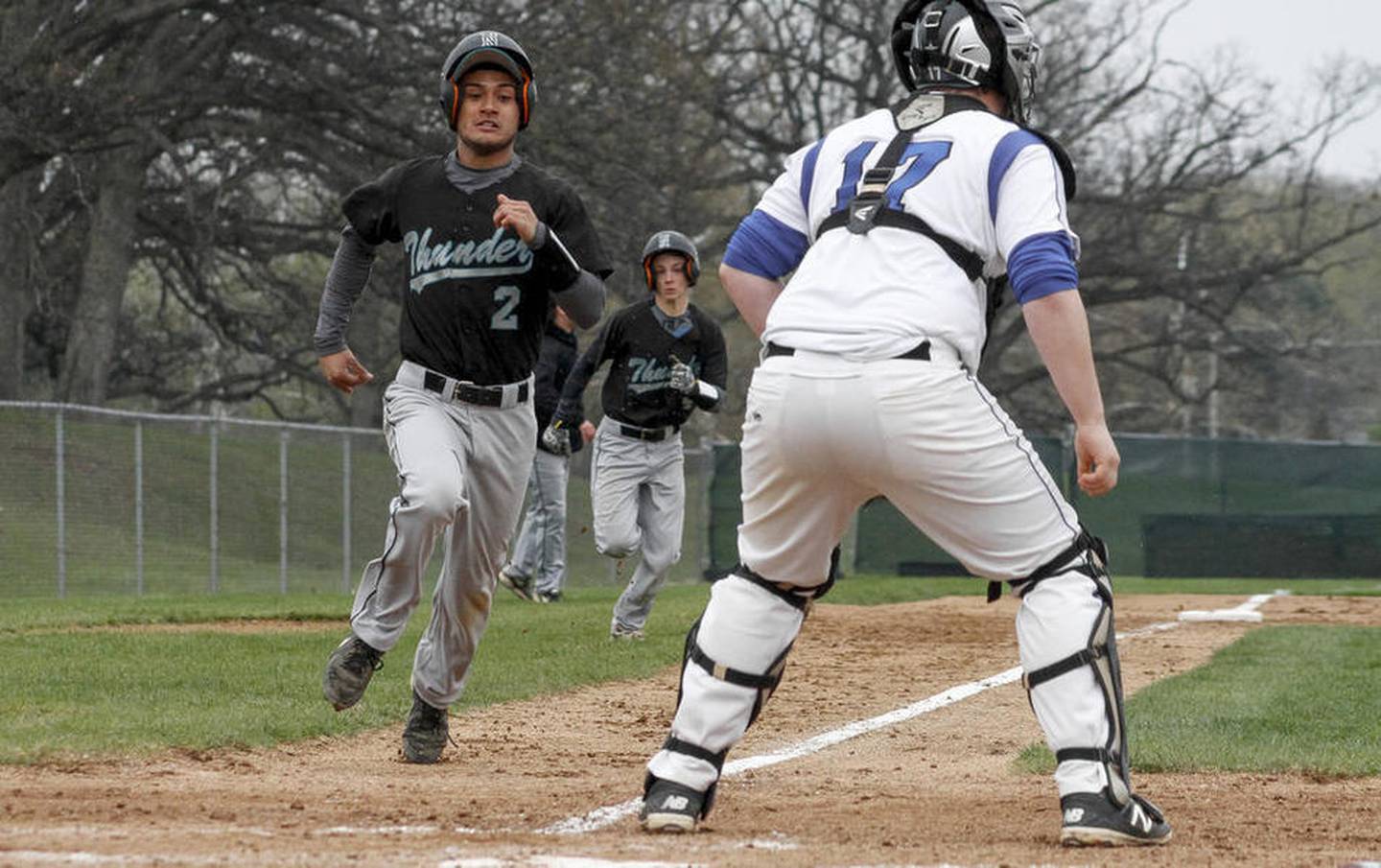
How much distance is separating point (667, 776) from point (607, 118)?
21.3 metres

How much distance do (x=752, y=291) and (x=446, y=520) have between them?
163 centimetres

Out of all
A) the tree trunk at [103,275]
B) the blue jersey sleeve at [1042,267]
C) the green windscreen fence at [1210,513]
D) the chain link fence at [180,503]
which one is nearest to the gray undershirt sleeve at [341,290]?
the blue jersey sleeve at [1042,267]

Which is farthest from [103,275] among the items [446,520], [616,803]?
[616,803]

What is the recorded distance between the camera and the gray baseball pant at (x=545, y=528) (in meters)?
16.5

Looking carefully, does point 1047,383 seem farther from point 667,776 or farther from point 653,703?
point 667,776

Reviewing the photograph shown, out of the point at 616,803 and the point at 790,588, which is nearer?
the point at 790,588

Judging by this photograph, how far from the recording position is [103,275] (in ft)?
89.1

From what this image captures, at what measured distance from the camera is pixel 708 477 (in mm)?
27141

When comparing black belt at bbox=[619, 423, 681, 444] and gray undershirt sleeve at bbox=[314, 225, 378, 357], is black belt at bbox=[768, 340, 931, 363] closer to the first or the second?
gray undershirt sleeve at bbox=[314, 225, 378, 357]

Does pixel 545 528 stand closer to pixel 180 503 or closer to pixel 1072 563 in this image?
pixel 180 503

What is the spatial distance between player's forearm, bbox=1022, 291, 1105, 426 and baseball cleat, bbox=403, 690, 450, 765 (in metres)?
2.96

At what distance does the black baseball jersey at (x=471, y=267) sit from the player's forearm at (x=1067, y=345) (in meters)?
2.29

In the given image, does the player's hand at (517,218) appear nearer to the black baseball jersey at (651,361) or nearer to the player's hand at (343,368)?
the player's hand at (343,368)

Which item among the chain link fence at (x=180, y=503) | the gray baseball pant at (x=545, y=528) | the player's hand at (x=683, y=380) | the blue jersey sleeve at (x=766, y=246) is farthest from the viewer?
the chain link fence at (x=180, y=503)
